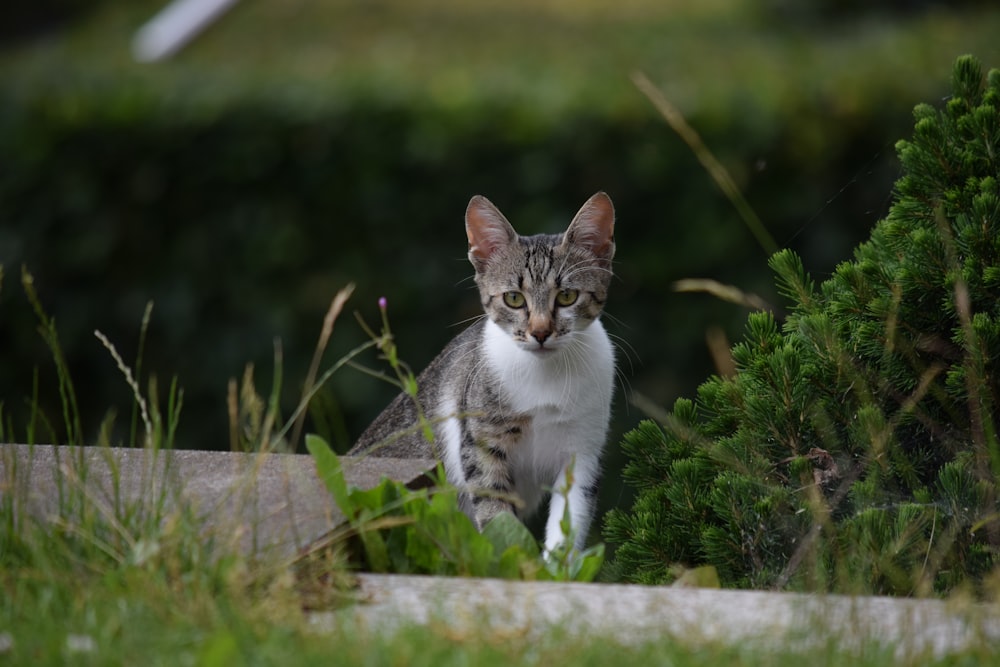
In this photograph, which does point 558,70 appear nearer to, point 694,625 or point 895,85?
point 895,85

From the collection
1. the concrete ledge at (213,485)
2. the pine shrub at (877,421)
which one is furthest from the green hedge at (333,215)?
the concrete ledge at (213,485)

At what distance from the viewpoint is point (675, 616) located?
2.42 meters

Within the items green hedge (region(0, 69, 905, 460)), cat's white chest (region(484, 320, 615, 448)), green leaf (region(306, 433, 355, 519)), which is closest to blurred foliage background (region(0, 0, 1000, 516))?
green hedge (region(0, 69, 905, 460))

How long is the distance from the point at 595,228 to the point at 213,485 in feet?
5.24

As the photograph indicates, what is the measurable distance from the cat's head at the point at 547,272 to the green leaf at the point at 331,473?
3.62 ft

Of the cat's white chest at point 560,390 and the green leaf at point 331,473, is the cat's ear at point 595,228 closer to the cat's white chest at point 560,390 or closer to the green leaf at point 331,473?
the cat's white chest at point 560,390

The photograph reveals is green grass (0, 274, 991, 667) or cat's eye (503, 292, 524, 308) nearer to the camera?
green grass (0, 274, 991, 667)

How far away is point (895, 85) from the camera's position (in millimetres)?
6316

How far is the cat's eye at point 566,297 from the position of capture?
400 cm

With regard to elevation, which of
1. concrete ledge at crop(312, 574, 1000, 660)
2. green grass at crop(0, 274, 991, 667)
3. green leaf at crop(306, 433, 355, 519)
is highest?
green leaf at crop(306, 433, 355, 519)

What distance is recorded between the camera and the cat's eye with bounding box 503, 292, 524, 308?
13.2 feet

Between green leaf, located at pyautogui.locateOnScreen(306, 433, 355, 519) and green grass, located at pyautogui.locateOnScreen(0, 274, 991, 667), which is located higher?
green leaf, located at pyautogui.locateOnScreen(306, 433, 355, 519)

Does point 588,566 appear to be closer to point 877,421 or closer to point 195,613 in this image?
point 877,421

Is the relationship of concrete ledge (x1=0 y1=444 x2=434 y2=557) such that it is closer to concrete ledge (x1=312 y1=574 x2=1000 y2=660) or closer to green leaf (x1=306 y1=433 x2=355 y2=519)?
green leaf (x1=306 y1=433 x2=355 y2=519)
